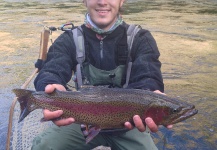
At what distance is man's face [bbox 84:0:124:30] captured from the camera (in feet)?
10.8

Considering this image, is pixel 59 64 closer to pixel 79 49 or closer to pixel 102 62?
pixel 79 49

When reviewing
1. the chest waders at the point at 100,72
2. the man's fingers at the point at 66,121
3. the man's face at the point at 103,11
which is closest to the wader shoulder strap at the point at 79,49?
the chest waders at the point at 100,72

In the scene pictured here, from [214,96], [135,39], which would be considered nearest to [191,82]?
[214,96]

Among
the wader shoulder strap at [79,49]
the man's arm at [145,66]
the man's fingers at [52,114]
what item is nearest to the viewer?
the man's fingers at [52,114]

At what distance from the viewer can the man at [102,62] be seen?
304 centimetres

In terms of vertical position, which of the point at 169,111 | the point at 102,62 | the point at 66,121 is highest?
the point at 102,62

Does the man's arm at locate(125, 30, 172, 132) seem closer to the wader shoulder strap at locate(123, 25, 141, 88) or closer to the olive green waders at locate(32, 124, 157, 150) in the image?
the wader shoulder strap at locate(123, 25, 141, 88)

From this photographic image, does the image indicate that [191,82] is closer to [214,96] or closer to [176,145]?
[214,96]

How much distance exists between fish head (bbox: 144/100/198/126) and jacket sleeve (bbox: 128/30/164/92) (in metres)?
0.43

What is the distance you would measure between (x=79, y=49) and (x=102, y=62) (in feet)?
0.93

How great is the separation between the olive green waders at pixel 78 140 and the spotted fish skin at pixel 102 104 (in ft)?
1.48

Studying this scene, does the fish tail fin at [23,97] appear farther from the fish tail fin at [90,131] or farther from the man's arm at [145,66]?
the man's arm at [145,66]

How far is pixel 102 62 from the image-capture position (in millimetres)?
3359

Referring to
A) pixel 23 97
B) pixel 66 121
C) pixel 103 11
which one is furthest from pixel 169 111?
pixel 103 11
